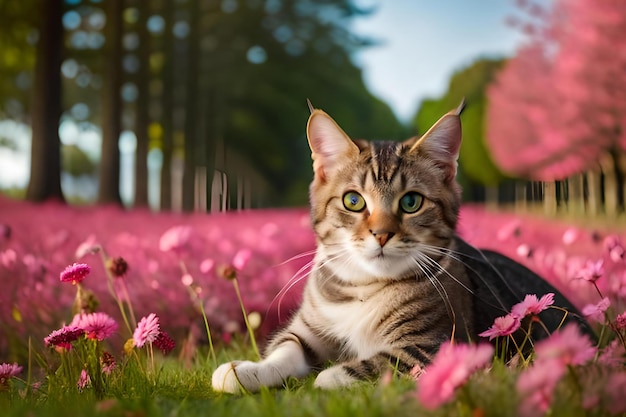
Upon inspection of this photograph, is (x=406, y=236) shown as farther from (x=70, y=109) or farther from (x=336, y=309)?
(x=70, y=109)

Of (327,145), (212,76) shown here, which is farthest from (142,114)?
(327,145)

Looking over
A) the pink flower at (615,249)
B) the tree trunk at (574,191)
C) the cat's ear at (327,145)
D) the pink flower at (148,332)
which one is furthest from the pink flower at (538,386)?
the tree trunk at (574,191)

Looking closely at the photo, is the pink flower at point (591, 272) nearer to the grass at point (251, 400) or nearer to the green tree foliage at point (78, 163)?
the grass at point (251, 400)

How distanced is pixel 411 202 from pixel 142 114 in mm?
13025

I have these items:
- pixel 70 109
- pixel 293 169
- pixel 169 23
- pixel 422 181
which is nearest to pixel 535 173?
pixel 293 169

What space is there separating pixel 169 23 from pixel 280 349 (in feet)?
49.4

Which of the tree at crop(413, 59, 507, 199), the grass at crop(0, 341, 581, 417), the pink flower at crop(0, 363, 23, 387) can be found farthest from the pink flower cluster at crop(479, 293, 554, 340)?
the tree at crop(413, 59, 507, 199)

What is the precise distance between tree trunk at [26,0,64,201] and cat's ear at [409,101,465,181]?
11575mm

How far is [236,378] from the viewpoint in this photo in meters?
2.38

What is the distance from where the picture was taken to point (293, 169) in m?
23.9

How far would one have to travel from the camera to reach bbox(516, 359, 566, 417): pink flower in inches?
59.2

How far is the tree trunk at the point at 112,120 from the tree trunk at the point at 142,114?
36.3 inches

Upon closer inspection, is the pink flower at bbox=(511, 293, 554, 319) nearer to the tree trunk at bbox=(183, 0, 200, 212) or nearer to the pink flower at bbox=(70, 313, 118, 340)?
the pink flower at bbox=(70, 313, 118, 340)

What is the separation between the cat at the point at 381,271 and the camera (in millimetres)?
2584
